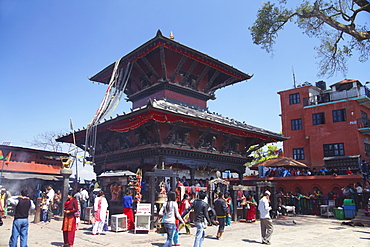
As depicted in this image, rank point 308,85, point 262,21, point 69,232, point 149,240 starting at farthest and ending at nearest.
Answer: point 308,85 → point 262,21 → point 149,240 → point 69,232

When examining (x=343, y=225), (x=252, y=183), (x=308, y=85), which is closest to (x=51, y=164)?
(x=252, y=183)

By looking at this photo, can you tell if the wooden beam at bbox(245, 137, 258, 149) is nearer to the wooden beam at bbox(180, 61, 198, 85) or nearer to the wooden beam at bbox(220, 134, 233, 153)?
the wooden beam at bbox(220, 134, 233, 153)

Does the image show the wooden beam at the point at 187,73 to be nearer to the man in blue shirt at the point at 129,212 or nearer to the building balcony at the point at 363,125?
the man in blue shirt at the point at 129,212

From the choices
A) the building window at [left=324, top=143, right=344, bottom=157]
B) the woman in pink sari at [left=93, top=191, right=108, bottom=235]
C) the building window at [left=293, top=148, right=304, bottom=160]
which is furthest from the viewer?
the building window at [left=293, top=148, right=304, bottom=160]

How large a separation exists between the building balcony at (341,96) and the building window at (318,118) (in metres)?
1.65

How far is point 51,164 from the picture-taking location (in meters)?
23.5

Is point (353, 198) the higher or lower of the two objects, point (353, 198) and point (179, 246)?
the higher

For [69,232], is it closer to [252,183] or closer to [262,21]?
[262,21]

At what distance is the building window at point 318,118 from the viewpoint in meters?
33.0

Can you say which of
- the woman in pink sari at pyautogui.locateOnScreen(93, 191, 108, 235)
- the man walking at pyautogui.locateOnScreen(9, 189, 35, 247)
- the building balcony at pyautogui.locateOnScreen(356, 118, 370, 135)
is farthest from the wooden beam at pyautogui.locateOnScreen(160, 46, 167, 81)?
the building balcony at pyautogui.locateOnScreen(356, 118, 370, 135)

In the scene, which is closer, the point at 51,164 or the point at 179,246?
the point at 179,246

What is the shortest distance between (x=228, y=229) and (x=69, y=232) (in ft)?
23.1

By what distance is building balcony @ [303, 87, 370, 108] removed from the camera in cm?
3142

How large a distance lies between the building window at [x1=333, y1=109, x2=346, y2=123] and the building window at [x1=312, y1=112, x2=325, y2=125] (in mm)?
1235
